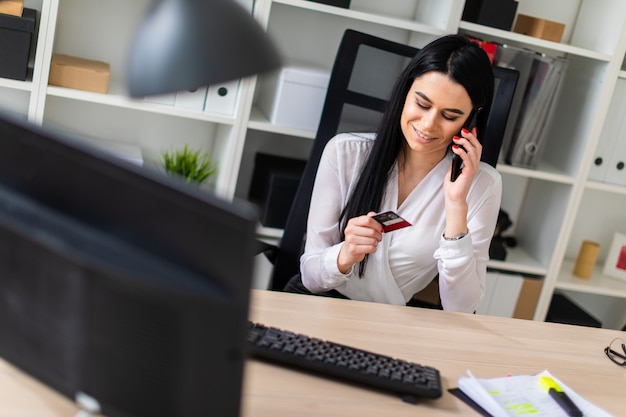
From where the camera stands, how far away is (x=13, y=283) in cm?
89

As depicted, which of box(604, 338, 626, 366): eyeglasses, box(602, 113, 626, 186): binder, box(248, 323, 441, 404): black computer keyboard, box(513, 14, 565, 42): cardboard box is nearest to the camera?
box(248, 323, 441, 404): black computer keyboard

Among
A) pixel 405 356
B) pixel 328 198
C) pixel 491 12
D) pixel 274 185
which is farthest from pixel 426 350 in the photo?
pixel 491 12

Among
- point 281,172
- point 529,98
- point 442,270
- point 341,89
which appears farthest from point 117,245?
point 529,98

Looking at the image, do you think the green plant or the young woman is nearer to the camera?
the young woman

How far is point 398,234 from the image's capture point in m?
1.99

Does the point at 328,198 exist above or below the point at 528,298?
above

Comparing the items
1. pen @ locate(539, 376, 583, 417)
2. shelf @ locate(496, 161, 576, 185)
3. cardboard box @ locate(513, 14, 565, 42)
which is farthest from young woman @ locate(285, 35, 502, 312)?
cardboard box @ locate(513, 14, 565, 42)

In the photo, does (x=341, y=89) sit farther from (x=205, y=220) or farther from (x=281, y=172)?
(x=205, y=220)

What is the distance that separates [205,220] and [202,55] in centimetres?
22

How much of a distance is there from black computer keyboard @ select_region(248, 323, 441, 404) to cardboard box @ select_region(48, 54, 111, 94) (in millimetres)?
1432

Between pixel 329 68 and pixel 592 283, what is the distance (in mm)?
1370

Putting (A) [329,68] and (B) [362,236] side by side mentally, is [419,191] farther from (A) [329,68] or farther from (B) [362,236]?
(A) [329,68]

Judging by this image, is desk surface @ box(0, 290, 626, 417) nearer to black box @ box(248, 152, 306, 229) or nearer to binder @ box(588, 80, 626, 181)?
black box @ box(248, 152, 306, 229)

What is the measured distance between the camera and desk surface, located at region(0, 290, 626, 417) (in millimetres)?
1167
